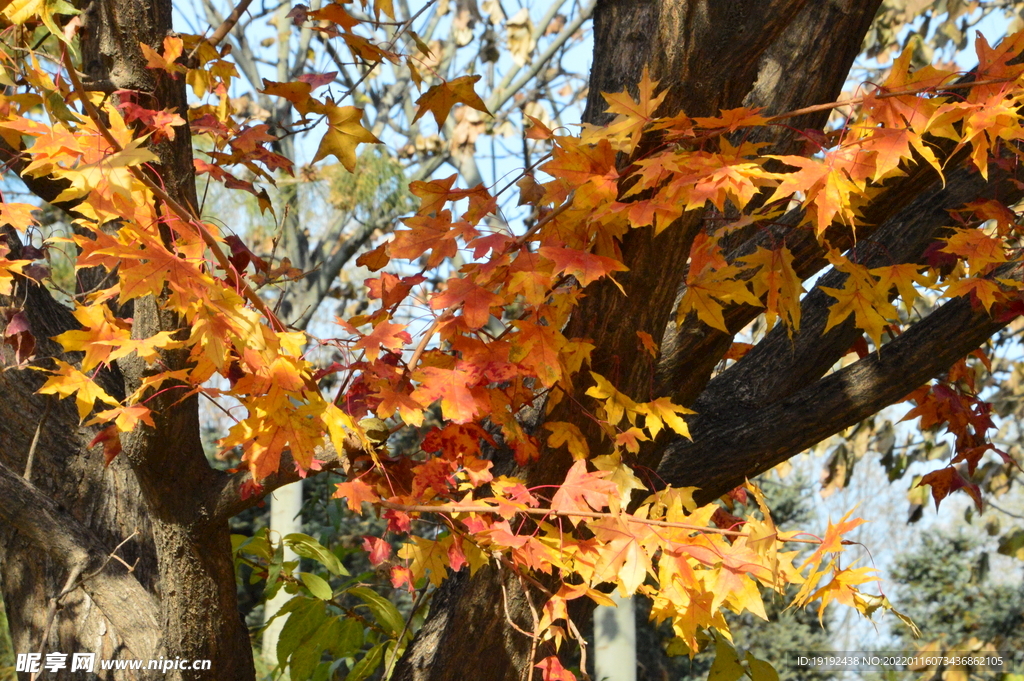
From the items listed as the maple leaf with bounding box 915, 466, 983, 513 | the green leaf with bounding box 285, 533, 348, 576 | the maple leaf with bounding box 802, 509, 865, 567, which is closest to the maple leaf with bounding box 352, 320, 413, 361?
the maple leaf with bounding box 802, 509, 865, 567

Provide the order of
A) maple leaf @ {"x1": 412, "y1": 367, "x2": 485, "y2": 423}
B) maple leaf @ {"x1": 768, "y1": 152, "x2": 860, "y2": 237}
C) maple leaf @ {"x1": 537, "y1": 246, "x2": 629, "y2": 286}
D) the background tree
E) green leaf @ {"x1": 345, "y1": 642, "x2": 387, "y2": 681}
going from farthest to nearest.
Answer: the background tree < green leaf @ {"x1": 345, "y1": 642, "x2": 387, "y2": 681} < maple leaf @ {"x1": 412, "y1": 367, "x2": 485, "y2": 423} < maple leaf @ {"x1": 537, "y1": 246, "x2": 629, "y2": 286} < maple leaf @ {"x1": 768, "y1": 152, "x2": 860, "y2": 237}

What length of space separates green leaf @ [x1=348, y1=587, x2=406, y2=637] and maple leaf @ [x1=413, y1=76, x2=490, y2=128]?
122cm

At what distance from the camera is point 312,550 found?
6.61 ft

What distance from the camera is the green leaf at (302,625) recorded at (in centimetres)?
201

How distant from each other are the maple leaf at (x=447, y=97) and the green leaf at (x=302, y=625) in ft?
4.15

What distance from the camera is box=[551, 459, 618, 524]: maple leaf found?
1.22 metres

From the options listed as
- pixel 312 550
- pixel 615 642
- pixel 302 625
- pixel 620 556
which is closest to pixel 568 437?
pixel 620 556

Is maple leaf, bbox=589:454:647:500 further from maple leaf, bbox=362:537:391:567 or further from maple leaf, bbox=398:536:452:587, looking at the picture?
maple leaf, bbox=362:537:391:567

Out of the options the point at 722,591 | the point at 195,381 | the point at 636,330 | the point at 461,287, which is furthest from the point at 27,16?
the point at 722,591

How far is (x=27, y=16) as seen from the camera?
1119 mm

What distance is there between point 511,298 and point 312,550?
106 cm

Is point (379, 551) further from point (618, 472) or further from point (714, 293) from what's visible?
point (714, 293)

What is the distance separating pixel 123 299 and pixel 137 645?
801 millimetres

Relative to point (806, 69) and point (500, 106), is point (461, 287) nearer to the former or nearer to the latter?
point (806, 69)
